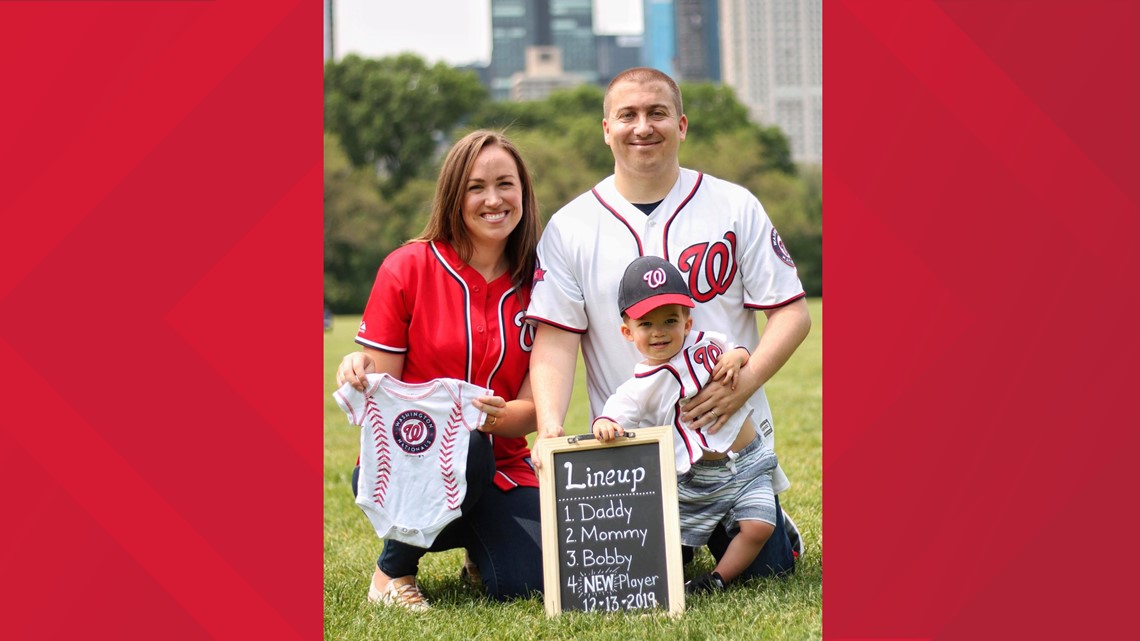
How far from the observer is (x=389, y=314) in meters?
4.08

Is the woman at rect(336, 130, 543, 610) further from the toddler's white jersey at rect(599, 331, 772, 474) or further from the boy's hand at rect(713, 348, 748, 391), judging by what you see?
the boy's hand at rect(713, 348, 748, 391)

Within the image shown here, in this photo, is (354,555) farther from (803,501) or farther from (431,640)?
(803,501)

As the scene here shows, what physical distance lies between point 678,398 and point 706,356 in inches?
7.0

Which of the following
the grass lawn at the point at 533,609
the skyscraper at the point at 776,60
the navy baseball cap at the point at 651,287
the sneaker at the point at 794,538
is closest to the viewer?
the grass lawn at the point at 533,609

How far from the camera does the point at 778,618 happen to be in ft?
11.8

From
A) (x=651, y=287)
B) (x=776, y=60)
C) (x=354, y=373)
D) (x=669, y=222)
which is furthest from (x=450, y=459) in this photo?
(x=776, y=60)

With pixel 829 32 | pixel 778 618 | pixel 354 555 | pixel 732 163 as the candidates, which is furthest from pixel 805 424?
pixel 732 163

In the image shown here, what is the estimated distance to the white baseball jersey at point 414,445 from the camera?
3918 millimetres

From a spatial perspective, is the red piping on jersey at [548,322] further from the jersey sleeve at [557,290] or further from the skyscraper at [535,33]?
the skyscraper at [535,33]

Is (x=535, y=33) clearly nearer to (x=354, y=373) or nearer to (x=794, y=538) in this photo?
(x=794, y=538)

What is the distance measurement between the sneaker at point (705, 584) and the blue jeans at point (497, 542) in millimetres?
561

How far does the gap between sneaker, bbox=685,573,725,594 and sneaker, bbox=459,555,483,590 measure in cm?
89

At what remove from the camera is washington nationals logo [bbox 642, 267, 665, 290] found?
12.2 feet

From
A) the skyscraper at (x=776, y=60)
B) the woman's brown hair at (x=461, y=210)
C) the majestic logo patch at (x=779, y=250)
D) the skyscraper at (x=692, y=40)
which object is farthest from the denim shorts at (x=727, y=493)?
the skyscraper at (x=692, y=40)
